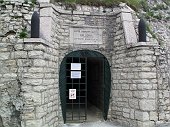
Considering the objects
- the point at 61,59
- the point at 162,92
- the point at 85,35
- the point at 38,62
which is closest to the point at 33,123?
the point at 38,62

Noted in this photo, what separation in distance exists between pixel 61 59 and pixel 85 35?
1133 millimetres

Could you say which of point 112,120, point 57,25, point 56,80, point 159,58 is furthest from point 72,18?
point 112,120

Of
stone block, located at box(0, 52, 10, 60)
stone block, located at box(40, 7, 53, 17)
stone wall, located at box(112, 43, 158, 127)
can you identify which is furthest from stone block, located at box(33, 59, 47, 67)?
stone wall, located at box(112, 43, 158, 127)

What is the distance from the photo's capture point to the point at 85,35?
816 centimetres

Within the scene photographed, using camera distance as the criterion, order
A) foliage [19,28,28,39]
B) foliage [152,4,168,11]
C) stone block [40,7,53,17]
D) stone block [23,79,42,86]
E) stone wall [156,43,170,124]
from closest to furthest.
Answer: stone block [23,79,42,86], foliage [19,28,28,39], stone wall [156,43,170,124], stone block [40,7,53,17], foliage [152,4,168,11]

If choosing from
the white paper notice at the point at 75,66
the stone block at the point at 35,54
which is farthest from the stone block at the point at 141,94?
the stone block at the point at 35,54

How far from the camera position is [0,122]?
6219 mm

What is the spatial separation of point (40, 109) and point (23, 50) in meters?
1.52

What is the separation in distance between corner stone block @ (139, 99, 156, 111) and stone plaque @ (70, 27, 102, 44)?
2.51m

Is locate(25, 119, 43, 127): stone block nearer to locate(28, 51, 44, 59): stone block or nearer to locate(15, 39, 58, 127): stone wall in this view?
locate(15, 39, 58, 127): stone wall

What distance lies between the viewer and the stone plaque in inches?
318

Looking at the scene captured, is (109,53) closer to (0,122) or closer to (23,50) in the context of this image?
(23,50)

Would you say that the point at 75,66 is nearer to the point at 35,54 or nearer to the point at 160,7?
the point at 35,54

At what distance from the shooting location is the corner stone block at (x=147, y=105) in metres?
6.90
